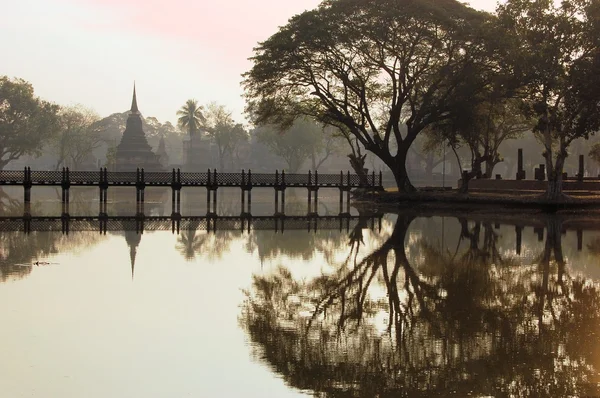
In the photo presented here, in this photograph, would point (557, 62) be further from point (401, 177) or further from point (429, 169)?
point (429, 169)

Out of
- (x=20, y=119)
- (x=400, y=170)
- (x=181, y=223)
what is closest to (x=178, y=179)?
(x=181, y=223)

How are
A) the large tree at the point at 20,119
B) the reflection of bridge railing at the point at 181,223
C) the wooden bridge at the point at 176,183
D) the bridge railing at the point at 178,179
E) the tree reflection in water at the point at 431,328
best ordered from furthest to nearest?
the large tree at the point at 20,119
the bridge railing at the point at 178,179
the wooden bridge at the point at 176,183
the reflection of bridge railing at the point at 181,223
the tree reflection in water at the point at 431,328

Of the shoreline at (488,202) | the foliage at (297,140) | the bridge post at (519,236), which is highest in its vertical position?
the foliage at (297,140)

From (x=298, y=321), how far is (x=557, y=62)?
1348 inches

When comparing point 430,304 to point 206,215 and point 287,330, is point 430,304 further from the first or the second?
point 206,215

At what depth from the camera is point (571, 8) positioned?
148 ft

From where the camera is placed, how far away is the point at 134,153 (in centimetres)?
10350

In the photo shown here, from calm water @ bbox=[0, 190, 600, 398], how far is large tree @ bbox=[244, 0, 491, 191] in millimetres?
24769

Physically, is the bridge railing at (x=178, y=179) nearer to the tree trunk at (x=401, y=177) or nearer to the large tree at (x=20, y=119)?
the tree trunk at (x=401, y=177)

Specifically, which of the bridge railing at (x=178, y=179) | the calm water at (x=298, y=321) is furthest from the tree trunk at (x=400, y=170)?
the calm water at (x=298, y=321)

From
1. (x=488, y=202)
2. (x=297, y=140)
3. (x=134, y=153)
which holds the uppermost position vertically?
(x=297, y=140)

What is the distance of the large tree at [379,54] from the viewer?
49406 mm

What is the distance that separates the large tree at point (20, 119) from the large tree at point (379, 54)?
45529 mm

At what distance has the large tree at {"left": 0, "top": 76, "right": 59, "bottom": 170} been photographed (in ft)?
300
